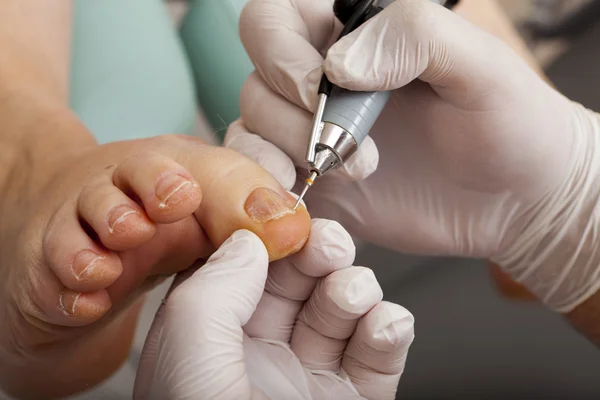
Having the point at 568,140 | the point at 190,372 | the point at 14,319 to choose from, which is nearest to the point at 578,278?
the point at 568,140

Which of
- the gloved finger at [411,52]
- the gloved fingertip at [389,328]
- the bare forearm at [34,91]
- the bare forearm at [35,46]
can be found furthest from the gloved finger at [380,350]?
the bare forearm at [35,46]

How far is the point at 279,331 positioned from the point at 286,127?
0.72 ft

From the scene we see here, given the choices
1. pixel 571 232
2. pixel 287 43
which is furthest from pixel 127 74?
pixel 571 232

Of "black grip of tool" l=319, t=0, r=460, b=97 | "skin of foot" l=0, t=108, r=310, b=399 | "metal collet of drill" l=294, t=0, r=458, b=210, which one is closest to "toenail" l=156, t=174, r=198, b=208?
"skin of foot" l=0, t=108, r=310, b=399

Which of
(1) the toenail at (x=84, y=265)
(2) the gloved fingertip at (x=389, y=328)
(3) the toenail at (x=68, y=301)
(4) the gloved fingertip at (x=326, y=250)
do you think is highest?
(1) the toenail at (x=84, y=265)

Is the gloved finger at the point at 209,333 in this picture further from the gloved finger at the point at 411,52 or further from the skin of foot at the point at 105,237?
the gloved finger at the point at 411,52

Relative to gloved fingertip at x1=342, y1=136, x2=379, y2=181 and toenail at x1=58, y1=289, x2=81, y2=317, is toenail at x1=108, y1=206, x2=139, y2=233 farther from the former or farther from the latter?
gloved fingertip at x1=342, y1=136, x2=379, y2=181

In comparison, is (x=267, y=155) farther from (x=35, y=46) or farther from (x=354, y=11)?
(x=35, y=46)

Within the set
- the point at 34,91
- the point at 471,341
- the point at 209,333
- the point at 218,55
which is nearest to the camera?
the point at 209,333

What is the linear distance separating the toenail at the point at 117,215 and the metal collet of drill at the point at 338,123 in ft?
0.48

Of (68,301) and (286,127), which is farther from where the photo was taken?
(286,127)

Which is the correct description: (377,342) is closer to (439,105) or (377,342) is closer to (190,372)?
(190,372)

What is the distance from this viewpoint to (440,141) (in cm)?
65

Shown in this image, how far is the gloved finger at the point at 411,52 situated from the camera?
53cm
